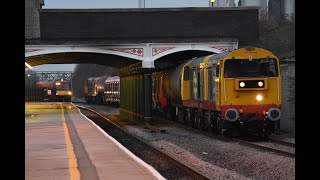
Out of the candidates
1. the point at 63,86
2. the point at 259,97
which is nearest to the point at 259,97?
the point at 259,97

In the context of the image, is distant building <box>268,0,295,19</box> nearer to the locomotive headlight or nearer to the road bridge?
the road bridge

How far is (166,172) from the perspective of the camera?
1186 cm

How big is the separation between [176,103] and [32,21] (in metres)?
10.2

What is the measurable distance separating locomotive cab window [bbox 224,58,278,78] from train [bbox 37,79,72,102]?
192ft

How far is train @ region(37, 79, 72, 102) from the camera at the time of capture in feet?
248

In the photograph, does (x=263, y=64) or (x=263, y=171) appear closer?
(x=263, y=171)

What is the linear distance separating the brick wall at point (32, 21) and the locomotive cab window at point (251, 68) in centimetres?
1436

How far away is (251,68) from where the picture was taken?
63.0 ft

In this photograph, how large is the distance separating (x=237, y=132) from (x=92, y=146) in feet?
23.7

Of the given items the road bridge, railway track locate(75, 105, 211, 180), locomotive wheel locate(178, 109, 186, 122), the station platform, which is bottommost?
railway track locate(75, 105, 211, 180)

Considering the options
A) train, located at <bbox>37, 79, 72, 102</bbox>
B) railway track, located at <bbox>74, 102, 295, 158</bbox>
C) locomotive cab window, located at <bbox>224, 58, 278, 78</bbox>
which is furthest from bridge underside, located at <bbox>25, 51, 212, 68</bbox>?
train, located at <bbox>37, 79, 72, 102</bbox>

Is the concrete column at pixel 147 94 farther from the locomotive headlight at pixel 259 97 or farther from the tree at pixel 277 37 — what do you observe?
the tree at pixel 277 37
